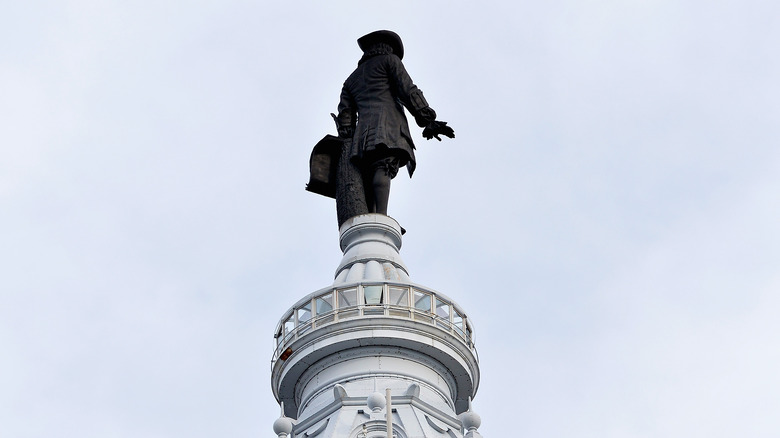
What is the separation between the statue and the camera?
41625mm

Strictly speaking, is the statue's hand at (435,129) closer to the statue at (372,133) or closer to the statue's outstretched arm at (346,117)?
the statue at (372,133)

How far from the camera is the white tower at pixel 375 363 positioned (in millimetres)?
33375

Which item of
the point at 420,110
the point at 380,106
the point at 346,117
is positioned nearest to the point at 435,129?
the point at 420,110

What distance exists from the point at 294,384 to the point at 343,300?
2.31 metres

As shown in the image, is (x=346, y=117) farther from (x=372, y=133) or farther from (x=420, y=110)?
(x=420, y=110)

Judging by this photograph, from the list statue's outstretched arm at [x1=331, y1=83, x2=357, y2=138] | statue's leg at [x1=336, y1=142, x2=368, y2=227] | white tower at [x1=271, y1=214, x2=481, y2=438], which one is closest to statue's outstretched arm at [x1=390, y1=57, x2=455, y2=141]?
statue's outstretched arm at [x1=331, y1=83, x2=357, y2=138]

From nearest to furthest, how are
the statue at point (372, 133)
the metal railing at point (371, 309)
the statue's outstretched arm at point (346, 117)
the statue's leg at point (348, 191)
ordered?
the metal railing at point (371, 309) → the statue's leg at point (348, 191) → the statue at point (372, 133) → the statue's outstretched arm at point (346, 117)

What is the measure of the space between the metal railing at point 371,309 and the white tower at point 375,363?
0.08 feet

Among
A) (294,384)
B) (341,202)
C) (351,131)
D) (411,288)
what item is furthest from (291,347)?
(351,131)

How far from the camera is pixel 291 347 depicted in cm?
3562

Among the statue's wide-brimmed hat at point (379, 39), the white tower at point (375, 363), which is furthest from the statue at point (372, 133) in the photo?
the white tower at point (375, 363)

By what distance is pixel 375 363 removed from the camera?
114ft

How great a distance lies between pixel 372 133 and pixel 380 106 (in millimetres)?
1190

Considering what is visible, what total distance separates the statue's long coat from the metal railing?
21.9 ft
